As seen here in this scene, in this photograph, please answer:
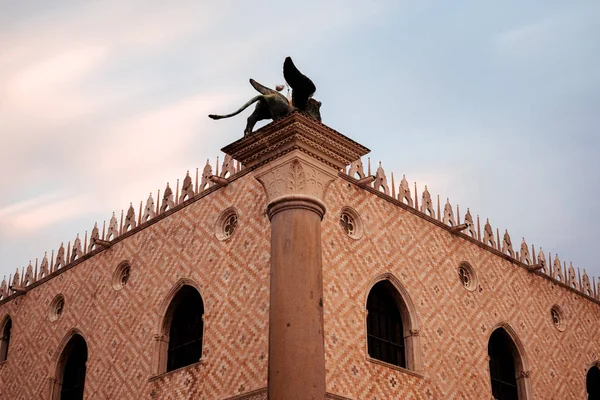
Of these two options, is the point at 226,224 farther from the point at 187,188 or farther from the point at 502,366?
the point at 502,366

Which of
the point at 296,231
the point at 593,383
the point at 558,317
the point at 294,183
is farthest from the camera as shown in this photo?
the point at 593,383

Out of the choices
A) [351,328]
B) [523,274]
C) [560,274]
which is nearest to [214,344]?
[351,328]

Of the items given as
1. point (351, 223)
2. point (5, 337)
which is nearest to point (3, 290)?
point (5, 337)

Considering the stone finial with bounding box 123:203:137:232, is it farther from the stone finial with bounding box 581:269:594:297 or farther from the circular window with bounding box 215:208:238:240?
the stone finial with bounding box 581:269:594:297

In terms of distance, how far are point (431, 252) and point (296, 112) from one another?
6.87 metres

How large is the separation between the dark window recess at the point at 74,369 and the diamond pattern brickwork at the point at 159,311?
280 mm

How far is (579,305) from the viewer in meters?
18.9

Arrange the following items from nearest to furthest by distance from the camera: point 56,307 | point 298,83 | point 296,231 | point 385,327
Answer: point 296,231 < point 298,83 < point 385,327 < point 56,307

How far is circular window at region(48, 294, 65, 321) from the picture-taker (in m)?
17.6

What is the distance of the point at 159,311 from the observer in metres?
14.9

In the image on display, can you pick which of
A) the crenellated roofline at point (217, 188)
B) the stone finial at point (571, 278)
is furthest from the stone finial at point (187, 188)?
the stone finial at point (571, 278)

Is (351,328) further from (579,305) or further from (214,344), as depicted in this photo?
(579,305)

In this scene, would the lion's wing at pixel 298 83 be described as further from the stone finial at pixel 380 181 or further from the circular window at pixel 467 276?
the circular window at pixel 467 276

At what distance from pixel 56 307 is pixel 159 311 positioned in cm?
387
